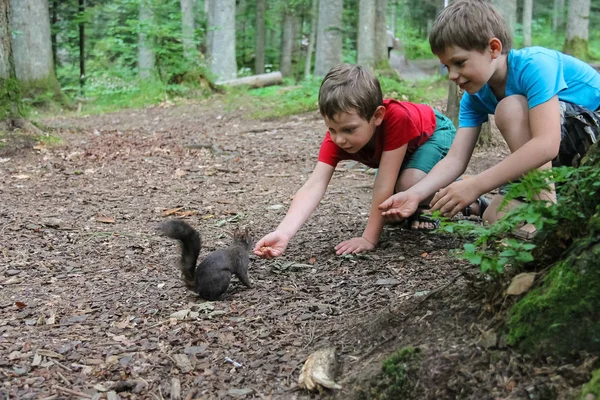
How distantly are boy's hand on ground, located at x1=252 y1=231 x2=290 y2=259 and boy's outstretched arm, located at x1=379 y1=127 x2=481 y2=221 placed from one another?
617mm

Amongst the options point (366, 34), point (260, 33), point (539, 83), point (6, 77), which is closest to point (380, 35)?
point (366, 34)

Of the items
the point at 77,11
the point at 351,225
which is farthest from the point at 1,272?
the point at 77,11

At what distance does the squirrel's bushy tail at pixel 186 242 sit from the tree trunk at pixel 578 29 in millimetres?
16580

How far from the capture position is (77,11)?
70.0 feet

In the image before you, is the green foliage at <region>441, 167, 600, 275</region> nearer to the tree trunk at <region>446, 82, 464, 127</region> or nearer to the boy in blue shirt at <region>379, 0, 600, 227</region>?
the boy in blue shirt at <region>379, 0, 600, 227</region>

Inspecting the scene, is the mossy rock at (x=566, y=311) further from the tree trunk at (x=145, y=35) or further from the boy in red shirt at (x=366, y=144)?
the tree trunk at (x=145, y=35)

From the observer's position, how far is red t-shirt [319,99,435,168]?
363 centimetres

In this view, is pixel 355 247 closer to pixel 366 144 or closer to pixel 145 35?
pixel 366 144

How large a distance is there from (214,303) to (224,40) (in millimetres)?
16336

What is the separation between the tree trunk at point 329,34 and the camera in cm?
1377

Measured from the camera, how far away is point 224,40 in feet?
60.1

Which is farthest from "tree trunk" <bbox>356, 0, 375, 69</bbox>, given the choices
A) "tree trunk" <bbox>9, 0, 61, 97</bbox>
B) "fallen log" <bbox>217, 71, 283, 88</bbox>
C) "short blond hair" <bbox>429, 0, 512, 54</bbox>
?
"short blond hair" <bbox>429, 0, 512, 54</bbox>

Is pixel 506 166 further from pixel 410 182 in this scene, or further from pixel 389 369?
pixel 389 369

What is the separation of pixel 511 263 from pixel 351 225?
2363 millimetres
